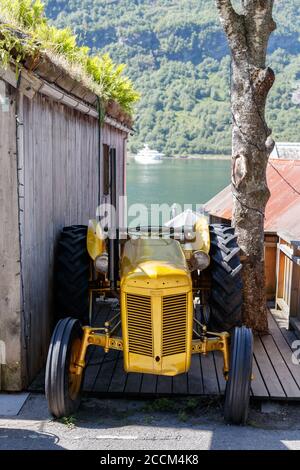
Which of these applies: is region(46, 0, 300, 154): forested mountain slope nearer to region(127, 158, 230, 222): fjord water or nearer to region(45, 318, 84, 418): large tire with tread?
region(127, 158, 230, 222): fjord water

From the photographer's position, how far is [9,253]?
561cm

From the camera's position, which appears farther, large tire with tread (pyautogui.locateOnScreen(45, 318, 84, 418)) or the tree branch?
the tree branch

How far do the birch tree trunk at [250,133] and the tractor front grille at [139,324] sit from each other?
2.61m

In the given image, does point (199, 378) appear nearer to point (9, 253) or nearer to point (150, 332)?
point (150, 332)

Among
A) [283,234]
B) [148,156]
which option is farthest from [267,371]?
[148,156]

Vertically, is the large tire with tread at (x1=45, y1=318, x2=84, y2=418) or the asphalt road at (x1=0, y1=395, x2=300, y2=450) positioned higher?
the large tire with tread at (x1=45, y1=318, x2=84, y2=418)

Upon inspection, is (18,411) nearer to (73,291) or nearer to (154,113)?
(73,291)

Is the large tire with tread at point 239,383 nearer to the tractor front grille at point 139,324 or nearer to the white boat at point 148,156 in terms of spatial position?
the tractor front grille at point 139,324

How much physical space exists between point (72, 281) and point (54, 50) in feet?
8.67

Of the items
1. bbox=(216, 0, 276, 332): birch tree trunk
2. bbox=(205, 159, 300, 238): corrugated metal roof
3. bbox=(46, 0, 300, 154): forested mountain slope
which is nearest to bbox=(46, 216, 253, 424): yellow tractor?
bbox=(216, 0, 276, 332): birch tree trunk

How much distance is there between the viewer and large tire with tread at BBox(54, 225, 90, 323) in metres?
6.28

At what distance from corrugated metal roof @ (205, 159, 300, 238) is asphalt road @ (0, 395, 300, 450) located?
3.44 meters

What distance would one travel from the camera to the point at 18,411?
17.6 feet
